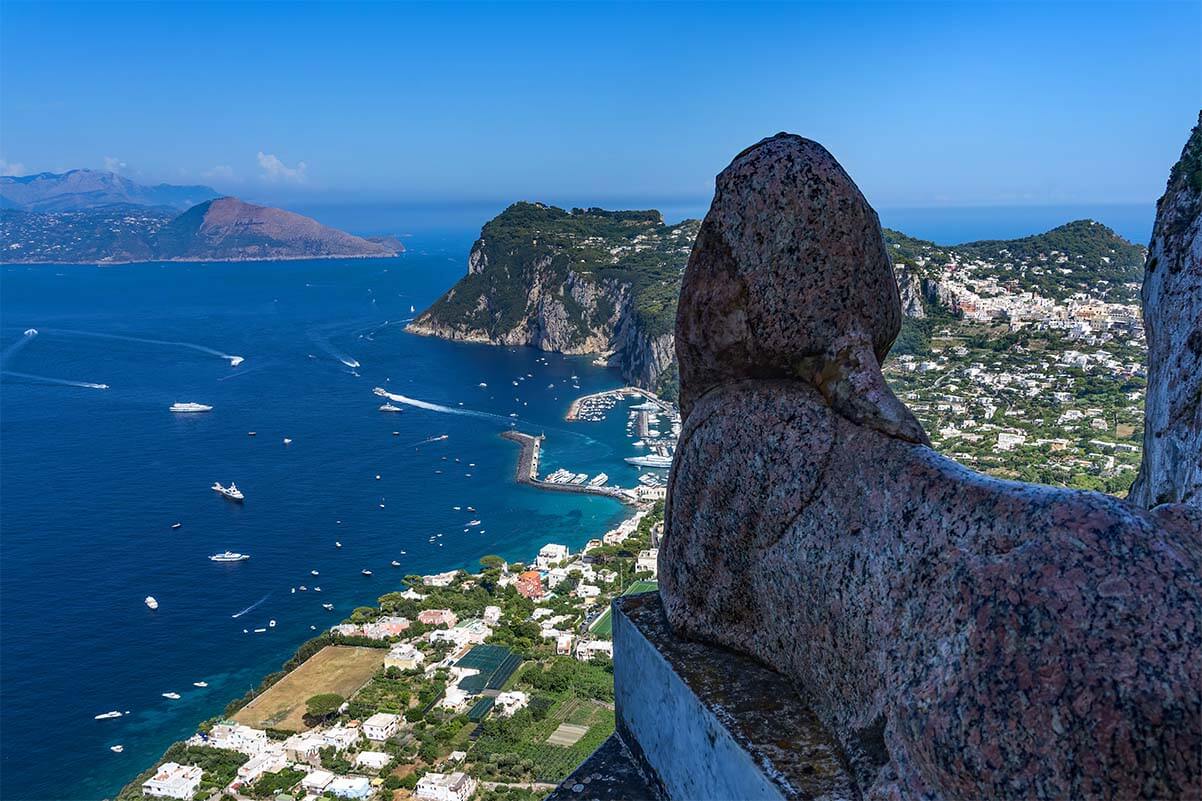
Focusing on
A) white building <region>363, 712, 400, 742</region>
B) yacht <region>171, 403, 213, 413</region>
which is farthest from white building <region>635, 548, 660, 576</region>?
yacht <region>171, 403, 213, 413</region>

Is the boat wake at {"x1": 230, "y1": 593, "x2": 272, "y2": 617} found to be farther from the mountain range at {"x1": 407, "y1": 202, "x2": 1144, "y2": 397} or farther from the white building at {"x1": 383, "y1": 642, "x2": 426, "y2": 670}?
the mountain range at {"x1": 407, "y1": 202, "x2": 1144, "y2": 397}

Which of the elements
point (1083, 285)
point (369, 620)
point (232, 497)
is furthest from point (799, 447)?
point (1083, 285)

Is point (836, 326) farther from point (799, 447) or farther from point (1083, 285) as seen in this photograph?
point (1083, 285)

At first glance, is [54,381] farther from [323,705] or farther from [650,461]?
[323,705]

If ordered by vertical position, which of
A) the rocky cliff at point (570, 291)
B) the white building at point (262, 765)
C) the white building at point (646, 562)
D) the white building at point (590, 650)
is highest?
the rocky cliff at point (570, 291)

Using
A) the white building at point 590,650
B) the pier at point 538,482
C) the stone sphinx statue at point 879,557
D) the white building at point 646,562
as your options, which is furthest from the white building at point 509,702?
the stone sphinx statue at point 879,557

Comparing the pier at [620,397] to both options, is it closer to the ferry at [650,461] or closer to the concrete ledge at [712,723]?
the ferry at [650,461]

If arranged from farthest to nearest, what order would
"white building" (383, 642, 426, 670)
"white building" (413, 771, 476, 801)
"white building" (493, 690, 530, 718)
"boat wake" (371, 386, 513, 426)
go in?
"boat wake" (371, 386, 513, 426) < "white building" (383, 642, 426, 670) < "white building" (493, 690, 530, 718) < "white building" (413, 771, 476, 801)
